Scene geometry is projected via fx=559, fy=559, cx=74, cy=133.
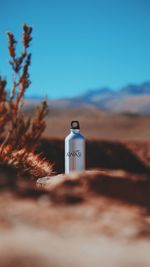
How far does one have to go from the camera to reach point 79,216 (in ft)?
4.51

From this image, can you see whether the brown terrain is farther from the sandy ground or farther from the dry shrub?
the dry shrub

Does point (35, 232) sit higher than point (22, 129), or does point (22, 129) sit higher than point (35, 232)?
point (22, 129)

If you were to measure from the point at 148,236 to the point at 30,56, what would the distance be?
14.0ft

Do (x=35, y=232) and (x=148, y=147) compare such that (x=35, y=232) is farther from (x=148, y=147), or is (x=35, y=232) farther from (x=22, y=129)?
(x=148, y=147)

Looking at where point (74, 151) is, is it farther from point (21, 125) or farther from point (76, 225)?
point (76, 225)

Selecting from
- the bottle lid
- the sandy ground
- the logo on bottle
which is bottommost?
the sandy ground

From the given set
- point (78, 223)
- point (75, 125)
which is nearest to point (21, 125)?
point (75, 125)

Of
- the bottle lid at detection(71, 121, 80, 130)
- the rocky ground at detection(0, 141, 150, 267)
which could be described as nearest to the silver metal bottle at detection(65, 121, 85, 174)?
the bottle lid at detection(71, 121, 80, 130)

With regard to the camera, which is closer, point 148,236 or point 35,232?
point 35,232

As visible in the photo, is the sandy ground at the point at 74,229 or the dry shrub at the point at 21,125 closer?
the sandy ground at the point at 74,229

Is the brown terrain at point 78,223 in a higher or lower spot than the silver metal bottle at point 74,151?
lower

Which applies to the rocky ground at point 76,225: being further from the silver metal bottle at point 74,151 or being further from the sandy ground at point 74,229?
the silver metal bottle at point 74,151

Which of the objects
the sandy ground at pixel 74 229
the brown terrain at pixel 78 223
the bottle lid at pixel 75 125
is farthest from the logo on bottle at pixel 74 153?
the sandy ground at pixel 74 229

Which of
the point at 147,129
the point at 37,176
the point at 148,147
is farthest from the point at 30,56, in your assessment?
the point at 147,129
